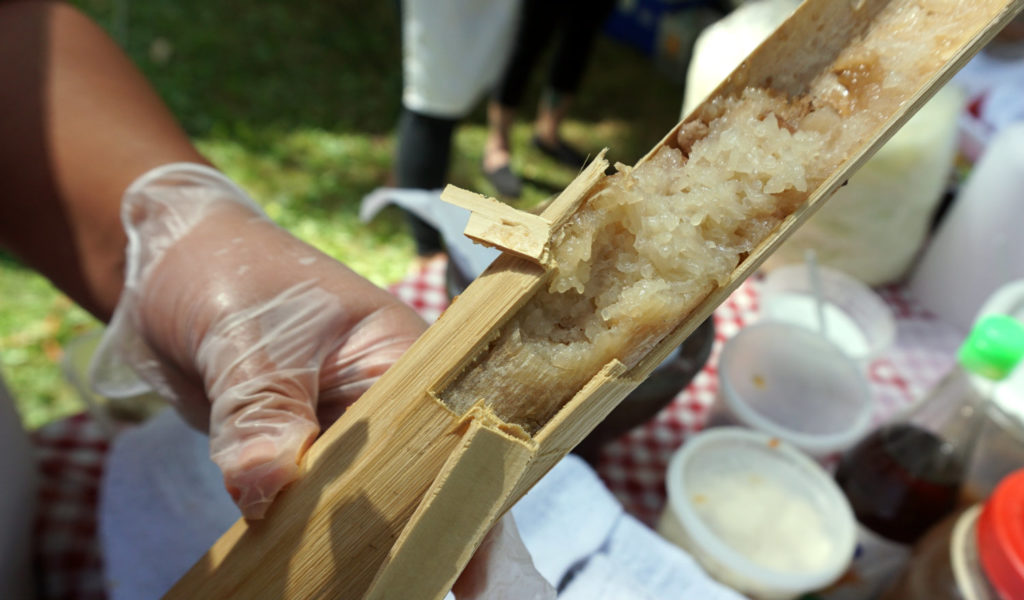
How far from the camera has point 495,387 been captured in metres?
0.53

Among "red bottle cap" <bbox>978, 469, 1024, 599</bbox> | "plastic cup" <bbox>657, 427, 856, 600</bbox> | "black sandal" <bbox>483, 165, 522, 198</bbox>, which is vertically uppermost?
"red bottle cap" <bbox>978, 469, 1024, 599</bbox>

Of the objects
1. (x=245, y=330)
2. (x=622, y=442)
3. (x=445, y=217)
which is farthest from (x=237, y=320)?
(x=622, y=442)

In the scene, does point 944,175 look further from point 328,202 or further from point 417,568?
point 328,202

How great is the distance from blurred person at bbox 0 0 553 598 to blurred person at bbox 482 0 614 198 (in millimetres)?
2144

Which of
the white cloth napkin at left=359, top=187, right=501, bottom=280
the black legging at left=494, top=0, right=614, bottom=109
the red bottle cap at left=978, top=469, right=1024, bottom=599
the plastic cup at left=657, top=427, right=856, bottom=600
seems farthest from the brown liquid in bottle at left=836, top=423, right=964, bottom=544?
the black legging at left=494, top=0, right=614, bottom=109

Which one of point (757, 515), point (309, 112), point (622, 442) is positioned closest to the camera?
point (757, 515)

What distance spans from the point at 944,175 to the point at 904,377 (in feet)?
1.75

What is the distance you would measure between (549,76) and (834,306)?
7.94 ft

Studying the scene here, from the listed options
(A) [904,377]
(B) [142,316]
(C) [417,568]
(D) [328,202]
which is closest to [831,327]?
(A) [904,377]

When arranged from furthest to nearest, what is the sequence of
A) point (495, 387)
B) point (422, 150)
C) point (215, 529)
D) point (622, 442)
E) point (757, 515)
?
point (422, 150), point (622, 442), point (757, 515), point (215, 529), point (495, 387)

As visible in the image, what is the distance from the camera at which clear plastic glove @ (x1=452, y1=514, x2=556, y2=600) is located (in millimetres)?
662

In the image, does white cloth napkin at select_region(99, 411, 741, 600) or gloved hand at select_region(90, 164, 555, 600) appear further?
white cloth napkin at select_region(99, 411, 741, 600)

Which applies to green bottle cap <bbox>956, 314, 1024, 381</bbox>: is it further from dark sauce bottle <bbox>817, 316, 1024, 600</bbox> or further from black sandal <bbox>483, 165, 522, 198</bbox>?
black sandal <bbox>483, 165, 522, 198</bbox>

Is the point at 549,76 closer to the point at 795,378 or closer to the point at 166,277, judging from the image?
the point at 795,378
